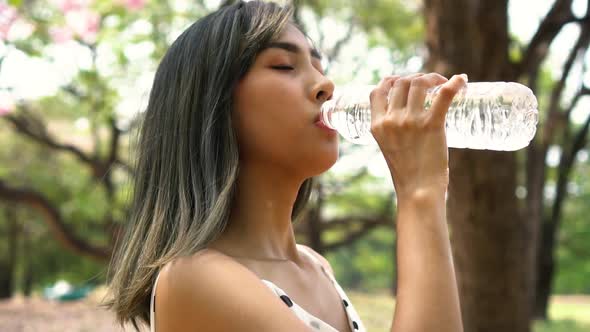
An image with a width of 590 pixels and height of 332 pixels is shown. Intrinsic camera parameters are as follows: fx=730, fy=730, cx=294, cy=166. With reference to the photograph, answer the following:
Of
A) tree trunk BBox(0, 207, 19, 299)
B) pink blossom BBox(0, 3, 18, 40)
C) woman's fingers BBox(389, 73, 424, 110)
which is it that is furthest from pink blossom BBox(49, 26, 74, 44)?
tree trunk BBox(0, 207, 19, 299)

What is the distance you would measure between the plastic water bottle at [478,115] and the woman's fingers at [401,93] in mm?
217

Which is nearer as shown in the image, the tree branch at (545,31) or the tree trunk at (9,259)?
the tree branch at (545,31)

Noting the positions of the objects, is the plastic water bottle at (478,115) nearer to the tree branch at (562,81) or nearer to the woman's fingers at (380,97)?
the woman's fingers at (380,97)

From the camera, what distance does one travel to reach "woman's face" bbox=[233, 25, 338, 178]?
1438mm

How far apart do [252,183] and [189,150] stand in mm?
151

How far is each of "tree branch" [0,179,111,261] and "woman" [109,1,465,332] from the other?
23.6ft

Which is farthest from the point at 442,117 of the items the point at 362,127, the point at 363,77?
the point at 363,77

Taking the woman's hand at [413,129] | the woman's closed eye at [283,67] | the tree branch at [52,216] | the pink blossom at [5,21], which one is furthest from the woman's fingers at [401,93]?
the tree branch at [52,216]

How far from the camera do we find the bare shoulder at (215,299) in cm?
126

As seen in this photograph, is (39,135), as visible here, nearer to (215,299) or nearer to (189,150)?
(189,150)

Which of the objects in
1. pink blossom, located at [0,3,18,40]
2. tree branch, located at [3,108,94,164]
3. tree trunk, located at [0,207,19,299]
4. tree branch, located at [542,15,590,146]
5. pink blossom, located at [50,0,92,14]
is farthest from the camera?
tree trunk, located at [0,207,19,299]

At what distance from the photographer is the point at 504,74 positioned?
4.34 metres

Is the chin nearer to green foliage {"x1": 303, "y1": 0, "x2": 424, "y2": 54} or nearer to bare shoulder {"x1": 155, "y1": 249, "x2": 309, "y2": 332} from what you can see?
bare shoulder {"x1": 155, "y1": 249, "x2": 309, "y2": 332}

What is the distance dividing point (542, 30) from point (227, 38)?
11.0ft
